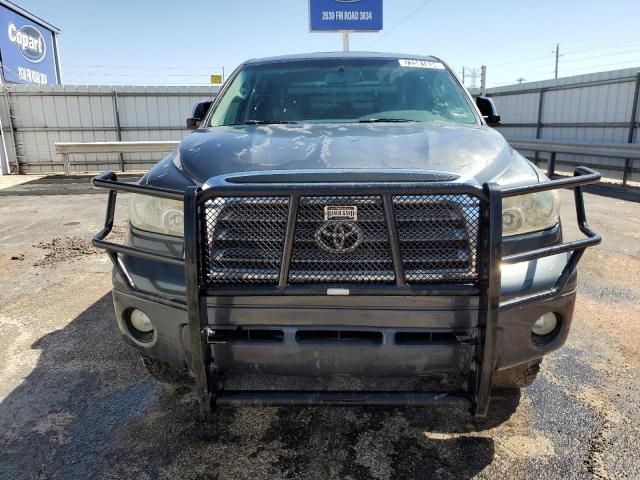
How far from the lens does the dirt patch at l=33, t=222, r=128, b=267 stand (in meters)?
5.69

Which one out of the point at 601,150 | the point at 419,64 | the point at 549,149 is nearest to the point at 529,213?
the point at 419,64

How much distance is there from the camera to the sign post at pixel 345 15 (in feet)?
55.4

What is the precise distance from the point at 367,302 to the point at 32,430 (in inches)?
74.3

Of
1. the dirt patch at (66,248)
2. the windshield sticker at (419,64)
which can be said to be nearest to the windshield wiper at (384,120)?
the windshield sticker at (419,64)

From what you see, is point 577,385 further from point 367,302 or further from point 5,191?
point 5,191

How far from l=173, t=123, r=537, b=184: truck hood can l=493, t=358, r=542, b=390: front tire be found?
2.89 feet

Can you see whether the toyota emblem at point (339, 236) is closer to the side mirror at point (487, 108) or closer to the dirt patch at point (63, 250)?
the side mirror at point (487, 108)

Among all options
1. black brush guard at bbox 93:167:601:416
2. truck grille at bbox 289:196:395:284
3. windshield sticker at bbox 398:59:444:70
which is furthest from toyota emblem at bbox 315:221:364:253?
windshield sticker at bbox 398:59:444:70

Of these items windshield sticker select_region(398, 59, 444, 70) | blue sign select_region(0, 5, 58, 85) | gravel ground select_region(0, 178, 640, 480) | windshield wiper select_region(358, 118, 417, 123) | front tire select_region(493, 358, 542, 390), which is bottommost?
gravel ground select_region(0, 178, 640, 480)

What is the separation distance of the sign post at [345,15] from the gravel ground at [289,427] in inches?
607

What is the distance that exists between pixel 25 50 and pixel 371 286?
22524mm

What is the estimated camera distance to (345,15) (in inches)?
671

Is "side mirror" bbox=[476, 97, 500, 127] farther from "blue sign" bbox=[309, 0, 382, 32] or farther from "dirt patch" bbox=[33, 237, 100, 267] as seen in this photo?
"blue sign" bbox=[309, 0, 382, 32]

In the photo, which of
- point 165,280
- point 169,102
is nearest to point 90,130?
point 169,102
